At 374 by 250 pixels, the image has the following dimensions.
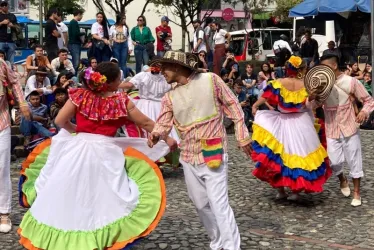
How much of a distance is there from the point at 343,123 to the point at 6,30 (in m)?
8.59

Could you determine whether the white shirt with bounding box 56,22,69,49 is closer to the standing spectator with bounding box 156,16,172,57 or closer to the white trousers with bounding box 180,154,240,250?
the standing spectator with bounding box 156,16,172,57

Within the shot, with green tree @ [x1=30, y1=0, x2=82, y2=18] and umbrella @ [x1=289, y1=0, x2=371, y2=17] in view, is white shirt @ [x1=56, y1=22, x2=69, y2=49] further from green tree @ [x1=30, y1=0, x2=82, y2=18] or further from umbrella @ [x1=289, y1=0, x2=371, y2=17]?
green tree @ [x1=30, y1=0, x2=82, y2=18]

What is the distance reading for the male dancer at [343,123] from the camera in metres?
7.95

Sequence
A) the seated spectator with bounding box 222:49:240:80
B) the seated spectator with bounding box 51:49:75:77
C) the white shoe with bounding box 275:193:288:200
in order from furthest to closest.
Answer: the seated spectator with bounding box 222:49:240:80
the seated spectator with bounding box 51:49:75:77
the white shoe with bounding box 275:193:288:200

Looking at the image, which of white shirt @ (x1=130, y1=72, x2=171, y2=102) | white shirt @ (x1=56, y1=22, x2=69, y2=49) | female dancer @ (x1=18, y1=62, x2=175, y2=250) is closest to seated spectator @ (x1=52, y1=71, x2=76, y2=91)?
white shirt @ (x1=130, y1=72, x2=171, y2=102)

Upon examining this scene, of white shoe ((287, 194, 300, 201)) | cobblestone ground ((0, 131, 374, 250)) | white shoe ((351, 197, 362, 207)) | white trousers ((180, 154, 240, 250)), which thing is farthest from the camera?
white shoe ((287, 194, 300, 201))

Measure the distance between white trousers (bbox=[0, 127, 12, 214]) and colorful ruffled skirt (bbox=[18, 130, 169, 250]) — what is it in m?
1.08

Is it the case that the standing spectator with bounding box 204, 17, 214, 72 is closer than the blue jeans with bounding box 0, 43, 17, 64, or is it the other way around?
the blue jeans with bounding box 0, 43, 17, 64

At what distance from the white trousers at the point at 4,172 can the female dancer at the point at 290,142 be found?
8.72 ft

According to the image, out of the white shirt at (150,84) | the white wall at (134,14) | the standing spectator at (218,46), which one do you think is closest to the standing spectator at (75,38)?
the standing spectator at (218,46)

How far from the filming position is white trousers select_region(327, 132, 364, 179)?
8047mm

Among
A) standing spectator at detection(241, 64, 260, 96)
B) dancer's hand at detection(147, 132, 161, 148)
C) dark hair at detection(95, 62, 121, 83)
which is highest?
dark hair at detection(95, 62, 121, 83)

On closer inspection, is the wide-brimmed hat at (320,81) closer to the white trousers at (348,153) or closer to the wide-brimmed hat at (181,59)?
the white trousers at (348,153)

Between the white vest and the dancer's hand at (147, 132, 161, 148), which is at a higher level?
the white vest
